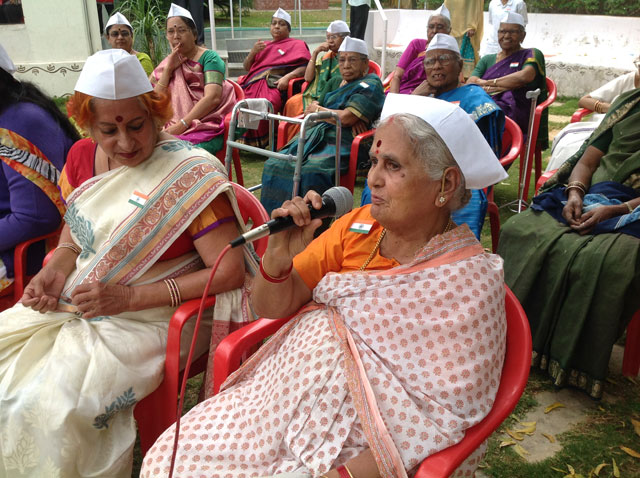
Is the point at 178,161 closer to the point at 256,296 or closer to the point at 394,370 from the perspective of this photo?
the point at 256,296

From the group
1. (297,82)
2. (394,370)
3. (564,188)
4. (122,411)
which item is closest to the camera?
(394,370)

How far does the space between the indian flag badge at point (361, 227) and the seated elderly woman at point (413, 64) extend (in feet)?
13.3

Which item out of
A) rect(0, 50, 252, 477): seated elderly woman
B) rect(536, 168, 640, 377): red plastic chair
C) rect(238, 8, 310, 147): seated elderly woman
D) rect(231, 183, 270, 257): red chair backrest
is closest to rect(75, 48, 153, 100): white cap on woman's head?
rect(0, 50, 252, 477): seated elderly woman

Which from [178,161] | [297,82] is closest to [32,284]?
[178,161]

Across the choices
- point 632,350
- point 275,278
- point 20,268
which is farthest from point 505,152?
point 20,268

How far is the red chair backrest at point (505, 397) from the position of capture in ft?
4.55

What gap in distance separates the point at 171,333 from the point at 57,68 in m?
7.95

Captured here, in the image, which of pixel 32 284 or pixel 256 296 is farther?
pixel 32 284

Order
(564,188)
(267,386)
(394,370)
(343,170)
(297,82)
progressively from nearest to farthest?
(394,370)
(267,386)
(564,188)
(343,170)
(297,82)

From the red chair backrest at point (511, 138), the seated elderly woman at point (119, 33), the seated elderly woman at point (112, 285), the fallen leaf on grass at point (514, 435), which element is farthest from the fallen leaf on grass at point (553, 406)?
the seated elderly woman at point (119, 33)

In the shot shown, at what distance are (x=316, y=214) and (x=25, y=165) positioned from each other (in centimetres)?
152

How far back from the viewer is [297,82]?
7.18 meters

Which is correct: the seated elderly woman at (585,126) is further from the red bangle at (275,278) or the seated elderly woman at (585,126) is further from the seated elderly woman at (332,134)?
the red bangle at (275,278)

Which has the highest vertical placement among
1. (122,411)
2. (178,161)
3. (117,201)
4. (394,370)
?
(178,161)
